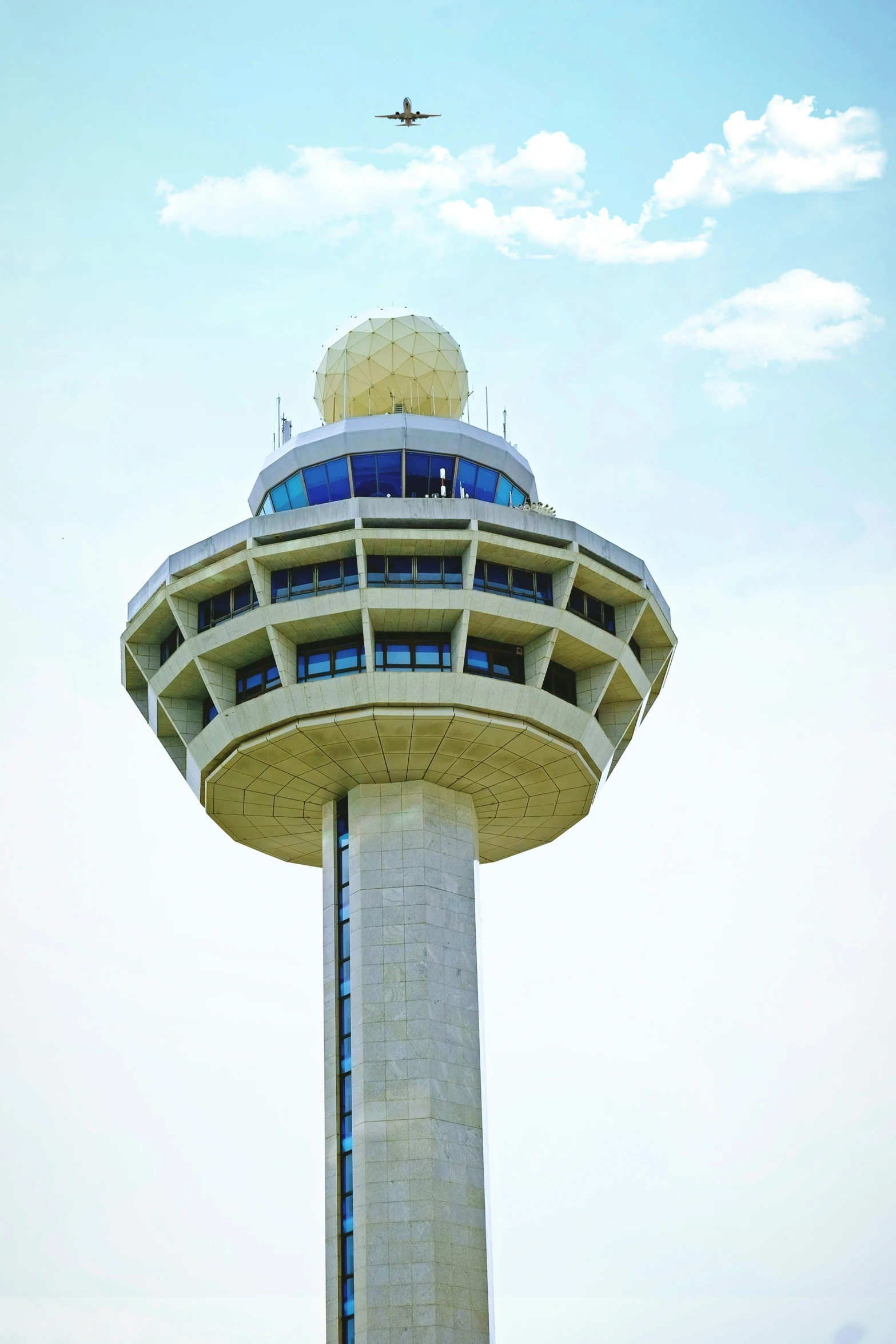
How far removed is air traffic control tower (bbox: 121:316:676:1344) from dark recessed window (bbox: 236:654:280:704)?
0.37 feet

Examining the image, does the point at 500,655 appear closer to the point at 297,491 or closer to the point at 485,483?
the point at 485,483

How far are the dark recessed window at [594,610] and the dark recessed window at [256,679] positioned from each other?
12.0 m

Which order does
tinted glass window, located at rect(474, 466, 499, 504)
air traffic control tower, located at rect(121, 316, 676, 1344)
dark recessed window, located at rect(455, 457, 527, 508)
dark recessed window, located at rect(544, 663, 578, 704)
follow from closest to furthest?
air traffic control tower, located at rect(121, 316, 676, 1344) < dark recessed window, located at rect(544, 663, 578, 704) < dark recessed window, located at rect(455, 457, 527, 508) < tinted glass window, located at rect(474, 466, 499, 504)

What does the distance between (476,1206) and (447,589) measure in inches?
891

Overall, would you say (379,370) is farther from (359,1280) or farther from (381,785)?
(359,1280)

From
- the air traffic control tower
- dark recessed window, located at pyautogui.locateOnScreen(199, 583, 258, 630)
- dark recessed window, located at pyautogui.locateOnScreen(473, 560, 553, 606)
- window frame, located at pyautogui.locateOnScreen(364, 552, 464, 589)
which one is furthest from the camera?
dark recessed window, located at pyautogui.locateOnScreen(199, 583, 258, 630)

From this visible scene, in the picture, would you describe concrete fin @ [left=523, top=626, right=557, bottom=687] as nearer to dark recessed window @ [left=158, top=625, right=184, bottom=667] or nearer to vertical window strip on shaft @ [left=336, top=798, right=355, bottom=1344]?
vertical window strip on shaft @ [left=336, top=798, right=355, bottom=1344]

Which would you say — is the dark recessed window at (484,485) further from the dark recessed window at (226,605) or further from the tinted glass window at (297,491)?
the dark recessed window at (226,605)

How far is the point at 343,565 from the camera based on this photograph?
64188mm

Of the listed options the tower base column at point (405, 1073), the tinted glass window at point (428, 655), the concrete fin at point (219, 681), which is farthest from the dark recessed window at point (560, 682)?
the concrete fin at point (219, 681)

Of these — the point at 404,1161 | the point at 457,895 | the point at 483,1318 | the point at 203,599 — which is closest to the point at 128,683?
the point at 203,599

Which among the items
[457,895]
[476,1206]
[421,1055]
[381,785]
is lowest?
[476,1206]

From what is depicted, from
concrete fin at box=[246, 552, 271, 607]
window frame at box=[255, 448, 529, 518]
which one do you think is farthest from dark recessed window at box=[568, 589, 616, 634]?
concrete fin at box=[246, 552, 271, 607]

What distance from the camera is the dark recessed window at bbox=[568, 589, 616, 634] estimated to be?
66750mm
